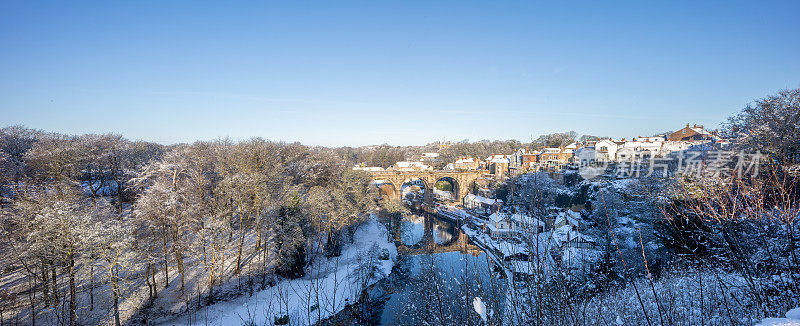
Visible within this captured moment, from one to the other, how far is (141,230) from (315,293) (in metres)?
13.3

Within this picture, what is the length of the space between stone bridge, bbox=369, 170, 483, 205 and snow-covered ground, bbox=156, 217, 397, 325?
39.2ft

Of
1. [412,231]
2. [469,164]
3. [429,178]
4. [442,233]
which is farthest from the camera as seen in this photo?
[469,164]

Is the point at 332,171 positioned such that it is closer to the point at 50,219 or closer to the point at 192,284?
the point at 192,284

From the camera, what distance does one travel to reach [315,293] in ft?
25.0

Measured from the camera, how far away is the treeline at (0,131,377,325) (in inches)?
375

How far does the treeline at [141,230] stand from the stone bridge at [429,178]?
17.5m

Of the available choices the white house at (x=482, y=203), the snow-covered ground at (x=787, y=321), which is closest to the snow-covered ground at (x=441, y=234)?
the white house at (x=482, y=203)

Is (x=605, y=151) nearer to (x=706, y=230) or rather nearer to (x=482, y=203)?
(x=482, y=203)

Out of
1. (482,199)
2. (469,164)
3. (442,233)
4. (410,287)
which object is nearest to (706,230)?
(410,287)

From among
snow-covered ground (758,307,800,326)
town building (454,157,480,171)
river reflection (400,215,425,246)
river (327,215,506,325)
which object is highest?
snow-covered ground (758,307,800,326)

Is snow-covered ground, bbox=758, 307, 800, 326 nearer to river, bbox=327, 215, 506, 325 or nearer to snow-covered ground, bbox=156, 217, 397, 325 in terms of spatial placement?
river, bbox=327, 215, 506, 325

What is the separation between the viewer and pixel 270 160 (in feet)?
57.5

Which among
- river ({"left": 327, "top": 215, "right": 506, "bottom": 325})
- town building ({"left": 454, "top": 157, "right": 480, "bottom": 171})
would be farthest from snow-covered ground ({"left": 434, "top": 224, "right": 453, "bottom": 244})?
town building ({"left": 454, "top": 157, "right": 480, "bottom": 171})

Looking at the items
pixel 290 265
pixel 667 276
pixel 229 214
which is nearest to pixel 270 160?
pixel 229 214
